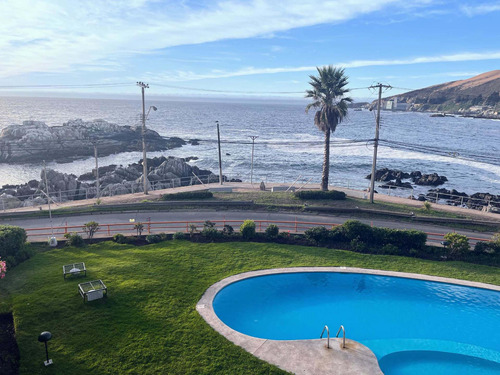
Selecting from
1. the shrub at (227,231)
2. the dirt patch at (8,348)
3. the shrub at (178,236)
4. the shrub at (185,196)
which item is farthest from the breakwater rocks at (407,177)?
the dirt patch at (8,348)

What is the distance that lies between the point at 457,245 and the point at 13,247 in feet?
88.3

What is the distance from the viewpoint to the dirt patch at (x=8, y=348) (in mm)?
12688

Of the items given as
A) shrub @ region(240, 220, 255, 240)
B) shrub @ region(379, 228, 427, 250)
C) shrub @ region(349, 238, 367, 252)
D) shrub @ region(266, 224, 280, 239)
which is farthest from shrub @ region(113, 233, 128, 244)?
shrub @ region(379, 228, 427, 250)

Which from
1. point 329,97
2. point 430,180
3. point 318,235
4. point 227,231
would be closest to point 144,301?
point 227,231

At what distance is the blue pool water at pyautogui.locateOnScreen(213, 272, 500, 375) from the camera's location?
15.7 meters

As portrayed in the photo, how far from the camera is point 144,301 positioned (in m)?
17.2

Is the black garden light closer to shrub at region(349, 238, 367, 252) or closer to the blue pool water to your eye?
the blue pool water

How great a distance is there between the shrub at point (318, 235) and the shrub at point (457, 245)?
778cm

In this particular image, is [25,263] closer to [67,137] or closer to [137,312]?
[137,312]

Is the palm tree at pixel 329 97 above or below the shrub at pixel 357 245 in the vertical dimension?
above

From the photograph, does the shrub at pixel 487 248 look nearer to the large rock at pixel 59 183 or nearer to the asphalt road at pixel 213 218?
the asphalt road at pixel 213 218

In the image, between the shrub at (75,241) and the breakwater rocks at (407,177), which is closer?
the shrub at (75,241)

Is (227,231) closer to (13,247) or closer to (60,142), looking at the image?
(13,247)

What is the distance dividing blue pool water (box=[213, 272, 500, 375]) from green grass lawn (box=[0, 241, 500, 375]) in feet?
5.00
